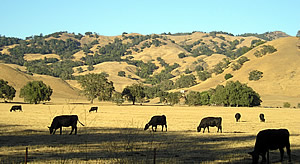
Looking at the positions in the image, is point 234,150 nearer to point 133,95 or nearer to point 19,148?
point 19,148

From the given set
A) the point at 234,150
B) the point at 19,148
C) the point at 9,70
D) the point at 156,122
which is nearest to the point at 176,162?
the point at 234,150

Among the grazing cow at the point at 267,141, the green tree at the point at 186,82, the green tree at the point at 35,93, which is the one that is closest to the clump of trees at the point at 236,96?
the green tree at the point at 35,93

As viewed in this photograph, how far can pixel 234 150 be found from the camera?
66.1 ft

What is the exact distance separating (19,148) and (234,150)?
11.6m

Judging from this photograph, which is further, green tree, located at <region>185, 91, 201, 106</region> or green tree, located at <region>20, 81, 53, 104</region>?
green tree, located at <region>185, 91, 201, 106</region>

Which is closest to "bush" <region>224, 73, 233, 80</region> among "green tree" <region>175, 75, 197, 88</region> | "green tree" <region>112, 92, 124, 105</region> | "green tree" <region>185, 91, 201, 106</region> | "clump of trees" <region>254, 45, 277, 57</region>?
"green tree" <region>175, 75, 197, 88</region>

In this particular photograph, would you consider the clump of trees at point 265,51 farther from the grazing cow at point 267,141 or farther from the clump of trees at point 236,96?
the grazing cow at point 267,141

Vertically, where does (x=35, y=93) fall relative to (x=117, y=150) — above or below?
above

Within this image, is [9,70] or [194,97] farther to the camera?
[9,70]

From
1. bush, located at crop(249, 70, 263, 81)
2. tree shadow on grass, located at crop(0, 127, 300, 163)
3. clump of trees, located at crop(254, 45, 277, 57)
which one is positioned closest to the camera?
tree shadow on grass, located at crop(0, 127, 300, 163)

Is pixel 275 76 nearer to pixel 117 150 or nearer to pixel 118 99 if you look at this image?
pixel 118 99

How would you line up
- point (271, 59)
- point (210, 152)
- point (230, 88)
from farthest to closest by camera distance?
point (271, 59) → point (230, 88) → point (210, 152)

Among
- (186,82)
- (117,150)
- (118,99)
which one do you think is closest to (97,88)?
(118,99)

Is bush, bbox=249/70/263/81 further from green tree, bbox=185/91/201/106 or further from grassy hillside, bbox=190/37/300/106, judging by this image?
green tree, bbox=185/91/201/106
